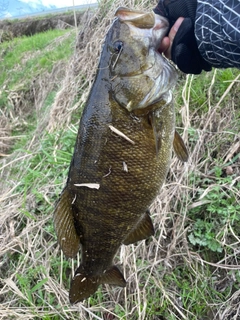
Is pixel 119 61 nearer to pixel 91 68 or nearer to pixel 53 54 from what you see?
pixel 91 68

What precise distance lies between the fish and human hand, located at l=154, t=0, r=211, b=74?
0.07m

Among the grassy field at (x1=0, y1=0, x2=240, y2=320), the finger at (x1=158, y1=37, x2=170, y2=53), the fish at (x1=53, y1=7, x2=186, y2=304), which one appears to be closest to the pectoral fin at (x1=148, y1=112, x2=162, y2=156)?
the fish at (x1=53, y1=7, x2=186, y2=304)

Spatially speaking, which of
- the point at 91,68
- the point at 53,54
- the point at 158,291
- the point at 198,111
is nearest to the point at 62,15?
the point at 53,54

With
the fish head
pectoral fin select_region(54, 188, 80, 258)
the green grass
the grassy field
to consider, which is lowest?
the green grass

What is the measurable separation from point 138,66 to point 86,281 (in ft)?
3.57

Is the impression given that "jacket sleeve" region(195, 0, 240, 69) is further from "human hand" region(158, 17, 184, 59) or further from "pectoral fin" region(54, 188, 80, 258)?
"pectoral fin" region(54, 188, 80, 258)

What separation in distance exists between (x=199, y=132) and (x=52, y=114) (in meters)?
2.30

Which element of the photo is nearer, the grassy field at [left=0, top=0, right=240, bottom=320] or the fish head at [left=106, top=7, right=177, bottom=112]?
the fish head at [left=106, top=7, right=177, bottom=112]

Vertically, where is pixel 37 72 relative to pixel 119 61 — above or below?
below

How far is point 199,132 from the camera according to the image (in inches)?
130

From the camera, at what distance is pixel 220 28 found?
6.04 ft

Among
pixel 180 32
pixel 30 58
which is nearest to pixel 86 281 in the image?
pixel 180 32

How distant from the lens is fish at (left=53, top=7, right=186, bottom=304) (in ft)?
5.92

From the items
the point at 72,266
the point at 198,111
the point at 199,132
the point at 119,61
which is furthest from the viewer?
the point at 198,111
